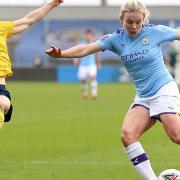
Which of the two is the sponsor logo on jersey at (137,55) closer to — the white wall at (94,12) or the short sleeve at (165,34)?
the short sleeve at (165,34)

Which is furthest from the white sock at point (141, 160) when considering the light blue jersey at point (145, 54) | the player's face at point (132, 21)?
the player's face at point (132, 21)

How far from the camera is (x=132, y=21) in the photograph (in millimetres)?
8586

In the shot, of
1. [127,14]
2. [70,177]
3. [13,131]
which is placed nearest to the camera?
[127,14]

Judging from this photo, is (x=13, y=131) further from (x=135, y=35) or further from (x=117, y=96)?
(x=117, y=96)

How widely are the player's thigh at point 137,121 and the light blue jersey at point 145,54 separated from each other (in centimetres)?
21

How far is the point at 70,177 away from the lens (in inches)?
386

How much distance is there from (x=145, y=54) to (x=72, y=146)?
4743mm

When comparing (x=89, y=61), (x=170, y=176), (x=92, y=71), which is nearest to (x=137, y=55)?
(x=170, y=176)

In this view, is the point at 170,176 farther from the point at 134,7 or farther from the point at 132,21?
the point at 134,7

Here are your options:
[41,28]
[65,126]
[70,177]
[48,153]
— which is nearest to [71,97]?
[65,126]

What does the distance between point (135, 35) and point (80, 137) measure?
19.8 feet

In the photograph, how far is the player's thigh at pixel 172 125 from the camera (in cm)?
852

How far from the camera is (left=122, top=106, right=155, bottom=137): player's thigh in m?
8.71

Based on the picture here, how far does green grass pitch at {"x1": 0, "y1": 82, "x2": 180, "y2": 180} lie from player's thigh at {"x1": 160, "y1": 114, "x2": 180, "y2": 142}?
1.41m
